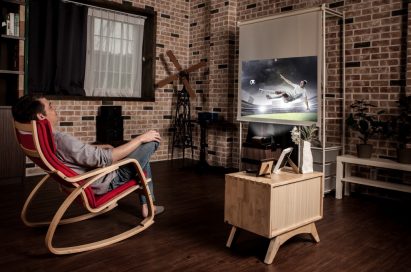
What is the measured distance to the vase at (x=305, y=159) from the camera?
274 centimetres

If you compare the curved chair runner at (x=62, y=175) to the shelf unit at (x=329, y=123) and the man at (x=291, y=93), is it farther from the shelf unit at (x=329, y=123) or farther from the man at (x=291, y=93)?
the man at (x=291, y=93)

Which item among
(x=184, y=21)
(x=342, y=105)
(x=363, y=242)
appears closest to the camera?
(x=363, y=242)

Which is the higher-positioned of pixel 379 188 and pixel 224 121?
pixel 224 121

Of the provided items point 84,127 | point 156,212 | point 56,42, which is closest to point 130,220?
point 156,212

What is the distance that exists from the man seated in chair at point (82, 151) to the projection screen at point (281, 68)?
6.89 feet

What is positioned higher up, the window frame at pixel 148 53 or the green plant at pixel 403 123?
the window frame at pixel 148 53

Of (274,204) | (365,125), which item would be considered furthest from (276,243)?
(365,125)

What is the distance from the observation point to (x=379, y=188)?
13.7 ft

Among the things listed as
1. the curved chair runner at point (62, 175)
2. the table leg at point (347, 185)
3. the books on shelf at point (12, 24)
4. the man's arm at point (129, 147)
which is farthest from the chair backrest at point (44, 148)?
the table leg at point (347, 185)

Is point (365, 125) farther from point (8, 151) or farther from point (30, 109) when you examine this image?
point (8, 151)

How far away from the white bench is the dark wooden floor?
21cm

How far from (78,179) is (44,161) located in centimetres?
24

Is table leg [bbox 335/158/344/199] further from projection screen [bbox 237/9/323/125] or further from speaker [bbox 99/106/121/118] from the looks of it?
speaker [bbox 99/106/121/118]

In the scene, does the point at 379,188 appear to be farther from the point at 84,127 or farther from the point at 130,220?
the point at 84,127
